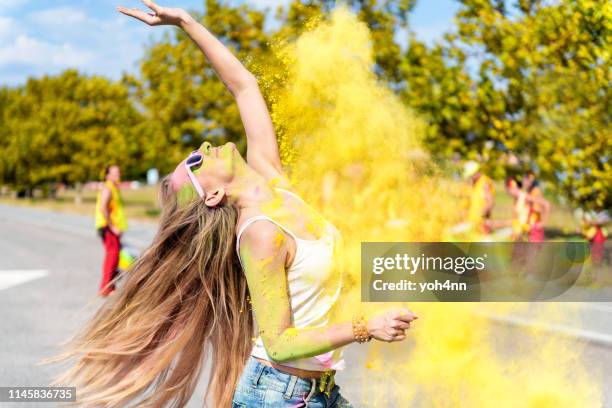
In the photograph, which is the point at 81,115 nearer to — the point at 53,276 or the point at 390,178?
Answer: the point at 53,276

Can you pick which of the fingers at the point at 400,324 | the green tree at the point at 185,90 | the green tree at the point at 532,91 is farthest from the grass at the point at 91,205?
the fingers at the point at 400,324

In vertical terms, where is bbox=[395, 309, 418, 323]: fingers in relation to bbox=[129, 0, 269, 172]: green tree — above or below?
below

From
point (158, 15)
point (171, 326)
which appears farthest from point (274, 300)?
point (158, 15)

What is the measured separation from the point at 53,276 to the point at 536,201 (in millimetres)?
7514

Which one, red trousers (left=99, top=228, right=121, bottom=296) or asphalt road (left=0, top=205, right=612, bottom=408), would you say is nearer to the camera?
asphalt road (left=0, top=205, right=612, bottom=408)

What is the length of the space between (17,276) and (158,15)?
417 inches

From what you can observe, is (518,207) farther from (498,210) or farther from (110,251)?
(498,210)

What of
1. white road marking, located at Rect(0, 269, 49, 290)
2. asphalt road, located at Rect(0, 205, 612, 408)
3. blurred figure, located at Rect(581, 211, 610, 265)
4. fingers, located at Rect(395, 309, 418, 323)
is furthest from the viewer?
white road marking, located at Rect(0, 269, 49, 290)

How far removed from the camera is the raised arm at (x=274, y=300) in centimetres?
203

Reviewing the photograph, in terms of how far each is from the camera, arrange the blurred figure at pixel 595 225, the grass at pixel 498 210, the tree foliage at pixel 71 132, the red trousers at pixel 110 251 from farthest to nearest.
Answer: the tree foliage at pixel 71 132, the grass at pixel 498 210, the red trousers at pixel 110 251, the blurred figure at pixel 595 225

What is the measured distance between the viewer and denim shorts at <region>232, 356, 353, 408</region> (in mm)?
2238

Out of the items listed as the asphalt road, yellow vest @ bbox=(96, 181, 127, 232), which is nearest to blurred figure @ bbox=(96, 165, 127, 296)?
yellow vest @ bbox=(96, 181, 127, 232)

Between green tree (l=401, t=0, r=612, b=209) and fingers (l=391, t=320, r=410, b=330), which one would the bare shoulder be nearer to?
fingers (l=391, t=320, r=410, b=330)

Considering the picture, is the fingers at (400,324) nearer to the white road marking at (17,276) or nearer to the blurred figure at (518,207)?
the blurred figure at (518,207)
